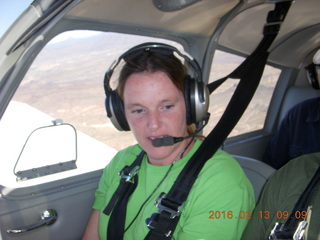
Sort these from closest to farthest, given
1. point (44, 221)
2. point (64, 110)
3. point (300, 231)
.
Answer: point (300, 231)
point (44, 221)
point (64, 110)

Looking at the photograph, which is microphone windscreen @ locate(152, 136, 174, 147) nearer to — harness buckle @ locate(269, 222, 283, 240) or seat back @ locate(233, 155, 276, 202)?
harness buckle @ locate(269, 222, 283, 240)

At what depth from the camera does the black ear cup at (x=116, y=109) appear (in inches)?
55.9

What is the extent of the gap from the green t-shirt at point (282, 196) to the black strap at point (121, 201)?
520mm

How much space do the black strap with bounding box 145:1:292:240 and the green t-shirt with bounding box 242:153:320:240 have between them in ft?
0.90

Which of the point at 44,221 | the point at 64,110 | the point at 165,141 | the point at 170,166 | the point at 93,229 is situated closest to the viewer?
the point at 165,141

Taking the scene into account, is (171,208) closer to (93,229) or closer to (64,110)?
(93,229)

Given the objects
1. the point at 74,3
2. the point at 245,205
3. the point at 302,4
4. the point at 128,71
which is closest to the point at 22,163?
the point at 128,71

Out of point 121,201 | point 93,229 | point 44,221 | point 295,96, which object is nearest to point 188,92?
point 121,201

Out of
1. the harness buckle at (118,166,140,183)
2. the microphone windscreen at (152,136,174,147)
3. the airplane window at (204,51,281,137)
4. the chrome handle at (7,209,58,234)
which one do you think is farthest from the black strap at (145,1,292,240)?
the chrome handle at (7,209,58,234)

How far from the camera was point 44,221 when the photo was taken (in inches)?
67.6

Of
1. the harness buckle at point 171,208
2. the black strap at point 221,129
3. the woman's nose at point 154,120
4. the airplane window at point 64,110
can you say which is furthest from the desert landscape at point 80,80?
the harness buckle at point 171,208

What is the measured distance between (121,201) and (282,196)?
0.69m

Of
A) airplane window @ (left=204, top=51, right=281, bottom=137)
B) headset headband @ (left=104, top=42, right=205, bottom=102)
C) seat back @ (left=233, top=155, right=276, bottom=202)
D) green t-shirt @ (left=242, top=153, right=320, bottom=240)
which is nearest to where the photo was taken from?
green t-shirt @ (left=242, top=153, right=320, bottom=240)

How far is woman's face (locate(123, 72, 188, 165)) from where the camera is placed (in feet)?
4.21
